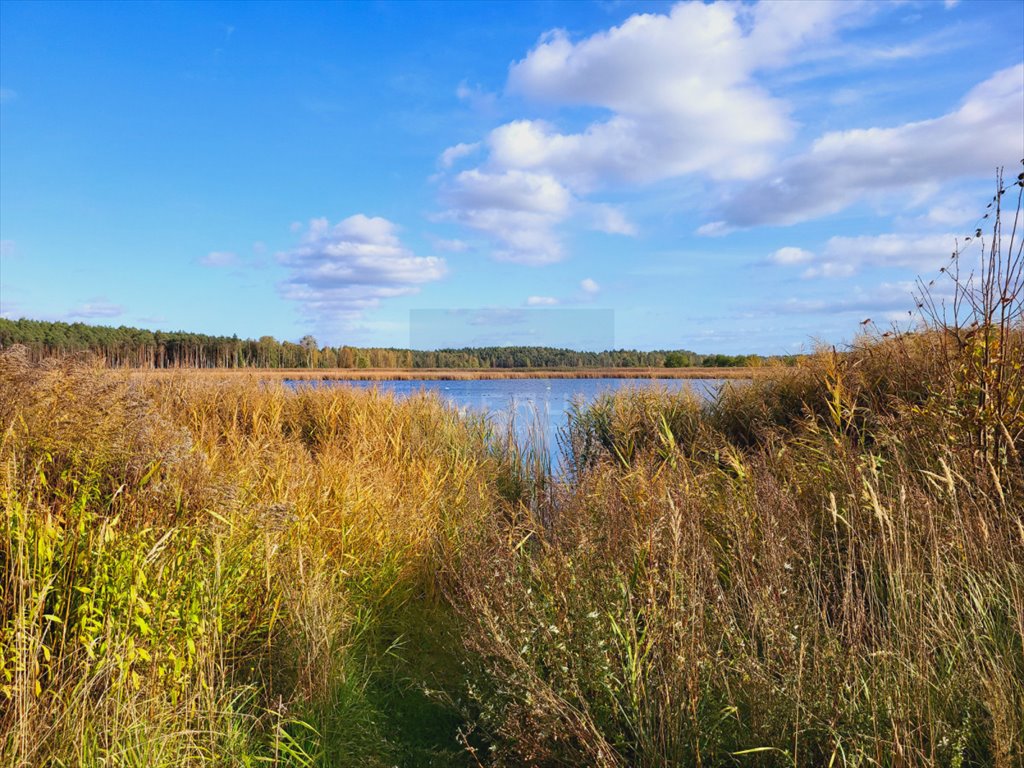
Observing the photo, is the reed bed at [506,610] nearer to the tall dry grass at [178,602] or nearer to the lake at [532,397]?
the tall dry grass at [178,602]

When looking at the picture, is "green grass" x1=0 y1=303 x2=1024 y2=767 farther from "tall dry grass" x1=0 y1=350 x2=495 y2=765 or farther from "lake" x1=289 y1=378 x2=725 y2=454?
"lake" x1=289 y1=378 x2=725 y2=454

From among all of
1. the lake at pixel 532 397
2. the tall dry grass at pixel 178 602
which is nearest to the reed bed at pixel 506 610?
the tall dry grass at pixel 178 602

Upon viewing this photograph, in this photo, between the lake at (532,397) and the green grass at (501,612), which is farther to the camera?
the lake at (532,397)

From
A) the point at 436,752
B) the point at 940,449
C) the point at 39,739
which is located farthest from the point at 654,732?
the point at 940,449

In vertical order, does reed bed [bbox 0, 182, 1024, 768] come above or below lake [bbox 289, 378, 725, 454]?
below

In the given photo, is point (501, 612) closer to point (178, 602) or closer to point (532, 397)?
point (178, 602)

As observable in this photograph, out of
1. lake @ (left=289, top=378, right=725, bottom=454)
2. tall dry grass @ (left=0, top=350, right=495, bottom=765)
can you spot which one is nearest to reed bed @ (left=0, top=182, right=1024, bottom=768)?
tall dry grass @ (left=0, top=350, right=495, bottom=765)

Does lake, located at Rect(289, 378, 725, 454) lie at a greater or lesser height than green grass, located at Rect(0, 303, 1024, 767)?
greater

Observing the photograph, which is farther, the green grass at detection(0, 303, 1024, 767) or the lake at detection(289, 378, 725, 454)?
the lake at detection(289, 378, 725, 454)

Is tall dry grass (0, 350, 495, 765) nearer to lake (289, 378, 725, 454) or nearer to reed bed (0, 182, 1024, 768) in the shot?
reed bed (0, 182, 1024, 768)

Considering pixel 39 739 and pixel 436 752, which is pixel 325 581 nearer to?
pixel 436 752

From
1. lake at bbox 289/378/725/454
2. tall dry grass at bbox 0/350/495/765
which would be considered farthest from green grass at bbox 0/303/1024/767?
lake at bbox 289/378/725/454

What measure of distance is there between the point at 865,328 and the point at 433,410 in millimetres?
5705

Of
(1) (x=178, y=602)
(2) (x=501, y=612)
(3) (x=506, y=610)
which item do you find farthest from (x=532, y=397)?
(1) (x=178, y=602)
